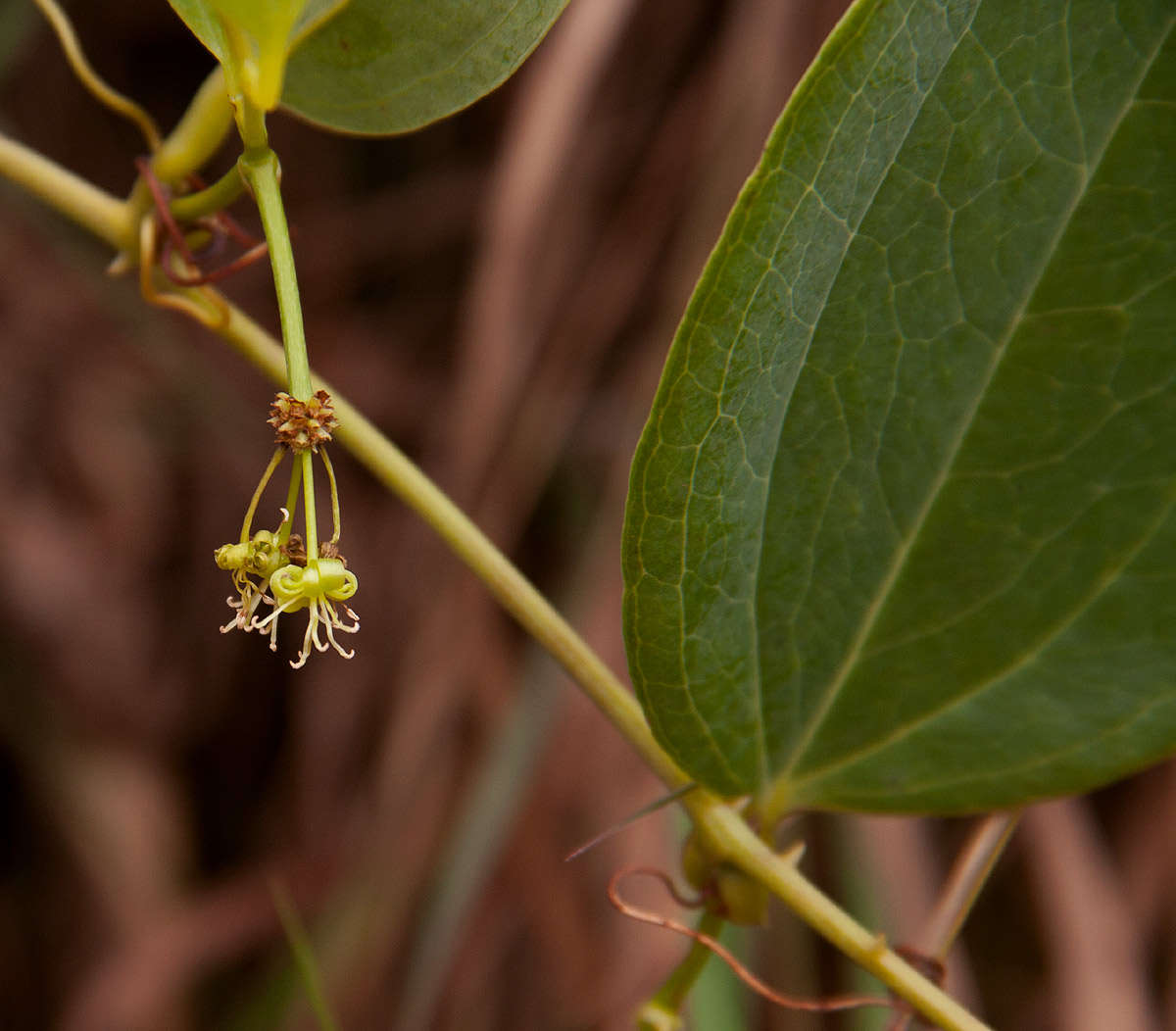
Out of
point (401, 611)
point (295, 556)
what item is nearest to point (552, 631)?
point (295, 556)

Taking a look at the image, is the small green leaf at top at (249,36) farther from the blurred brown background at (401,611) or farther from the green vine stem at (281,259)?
the blurred brown background at (401,611)

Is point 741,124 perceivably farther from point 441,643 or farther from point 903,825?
point 903,825

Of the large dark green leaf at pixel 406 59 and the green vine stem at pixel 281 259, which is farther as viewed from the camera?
the large dark green leaf at pixel 406 59

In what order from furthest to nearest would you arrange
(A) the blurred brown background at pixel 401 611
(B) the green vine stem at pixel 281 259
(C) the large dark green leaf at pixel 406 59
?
1. (A) the blurred brown background at pixel 401 611
2. (C) the large dark green leaf at pixel 406 59
3. (B) the green vine stem at pixel 281 259

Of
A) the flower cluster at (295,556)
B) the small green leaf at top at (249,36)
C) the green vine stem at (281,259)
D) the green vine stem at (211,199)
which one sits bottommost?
the flower cluster at (295,556)

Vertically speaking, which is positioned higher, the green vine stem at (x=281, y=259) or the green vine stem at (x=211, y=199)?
the green vine stem at (x=211, y=199)

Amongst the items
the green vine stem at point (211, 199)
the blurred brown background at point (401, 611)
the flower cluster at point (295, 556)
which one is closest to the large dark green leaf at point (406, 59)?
the green vine stem at point (211, 199)

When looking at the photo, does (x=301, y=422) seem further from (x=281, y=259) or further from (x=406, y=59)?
(x=406, y=59)

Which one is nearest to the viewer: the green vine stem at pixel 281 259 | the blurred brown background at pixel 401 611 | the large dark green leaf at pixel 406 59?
the green vine stem at pixel 281 259

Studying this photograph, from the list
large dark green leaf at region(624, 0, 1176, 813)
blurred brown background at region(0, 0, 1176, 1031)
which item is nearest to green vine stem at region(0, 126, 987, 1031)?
large dark green leaf at region(624, 0, 1176, 813)
